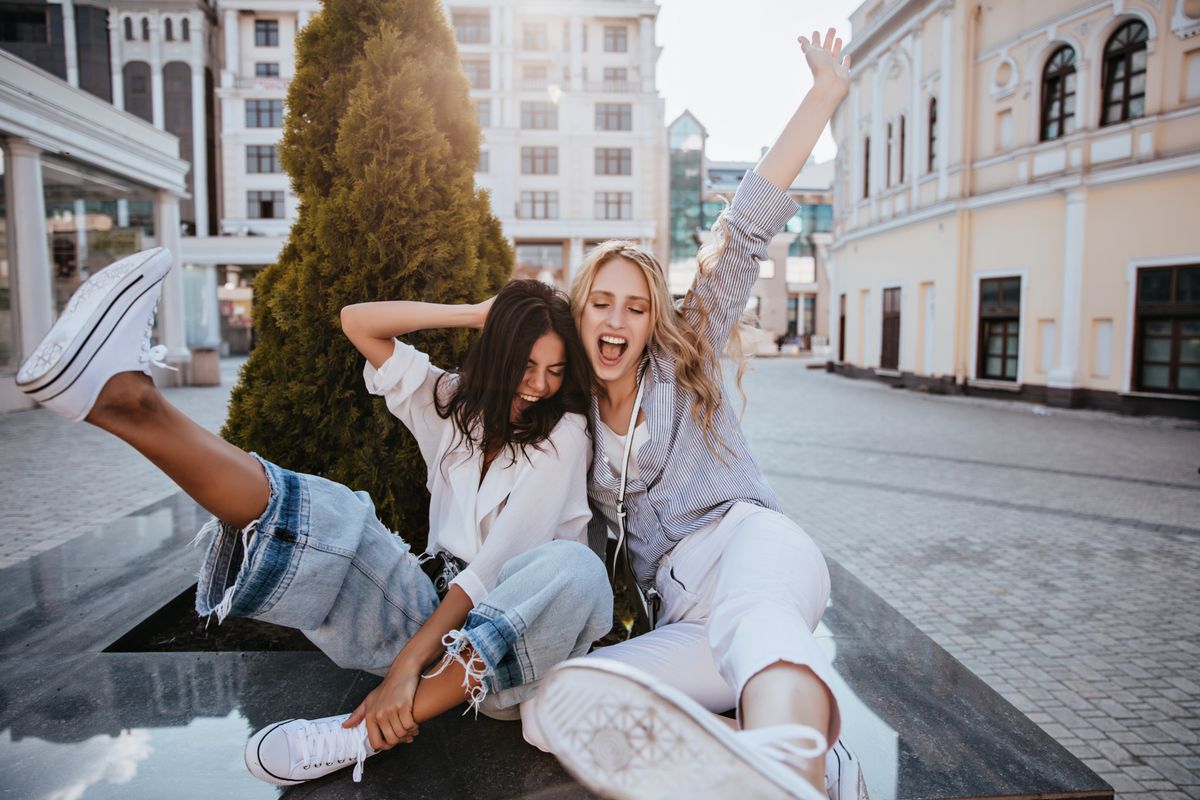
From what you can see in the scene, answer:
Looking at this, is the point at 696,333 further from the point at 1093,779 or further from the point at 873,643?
the point at 1093,779

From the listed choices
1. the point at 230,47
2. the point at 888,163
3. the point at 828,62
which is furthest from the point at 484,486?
the point at 230,47

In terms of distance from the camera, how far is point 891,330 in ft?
67.7

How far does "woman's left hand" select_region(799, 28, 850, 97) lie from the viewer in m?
2.55

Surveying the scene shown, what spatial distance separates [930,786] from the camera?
6.17 feet

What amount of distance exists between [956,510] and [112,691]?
649 centimetres

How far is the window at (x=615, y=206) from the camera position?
4447 cm

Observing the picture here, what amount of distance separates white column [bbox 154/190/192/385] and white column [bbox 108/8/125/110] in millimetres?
30331

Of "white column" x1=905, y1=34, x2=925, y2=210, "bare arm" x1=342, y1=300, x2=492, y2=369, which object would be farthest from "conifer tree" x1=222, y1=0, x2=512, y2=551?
"white column" x1=905, y1=34, x2=925, y2=210

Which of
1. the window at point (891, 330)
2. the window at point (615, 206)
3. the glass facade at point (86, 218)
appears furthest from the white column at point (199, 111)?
the window at point (891, 330)

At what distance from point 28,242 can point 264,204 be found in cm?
3140

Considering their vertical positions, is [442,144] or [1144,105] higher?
[1144,105]

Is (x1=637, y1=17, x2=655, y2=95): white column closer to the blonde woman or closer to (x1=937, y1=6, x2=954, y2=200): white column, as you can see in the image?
(x1=937, y1=6, x2=954, y2=200): white column

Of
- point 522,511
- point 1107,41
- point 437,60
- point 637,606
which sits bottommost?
point 637,606

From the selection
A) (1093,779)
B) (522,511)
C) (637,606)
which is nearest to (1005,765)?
(1093,779)
